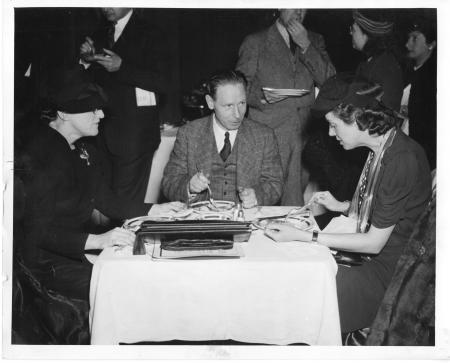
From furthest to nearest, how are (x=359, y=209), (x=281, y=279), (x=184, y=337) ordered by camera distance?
(x=359, y=209), (x=184, y=337), (x=281, y=279)

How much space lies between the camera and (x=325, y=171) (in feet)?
10.4

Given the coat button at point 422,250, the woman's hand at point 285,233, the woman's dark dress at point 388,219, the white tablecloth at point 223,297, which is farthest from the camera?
the coat button at point 422,250

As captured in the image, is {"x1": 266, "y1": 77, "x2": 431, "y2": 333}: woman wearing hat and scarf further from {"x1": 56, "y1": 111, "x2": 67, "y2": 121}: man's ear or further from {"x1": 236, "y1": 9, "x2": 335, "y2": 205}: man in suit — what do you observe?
{"x1": 56, "y1": 111, "x2": 67, "y2": 121}: man's ear

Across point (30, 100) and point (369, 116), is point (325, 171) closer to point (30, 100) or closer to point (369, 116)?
point (369, 116)

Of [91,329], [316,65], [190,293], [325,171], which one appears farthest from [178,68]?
[91,329]

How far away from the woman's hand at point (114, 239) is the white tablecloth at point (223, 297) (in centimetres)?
6

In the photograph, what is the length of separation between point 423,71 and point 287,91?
29.0 inches

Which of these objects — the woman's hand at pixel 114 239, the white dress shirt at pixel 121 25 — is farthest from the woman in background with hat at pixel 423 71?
the woman's hand at pixel 114 239

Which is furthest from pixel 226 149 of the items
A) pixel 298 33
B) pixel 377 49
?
pixel 377 49

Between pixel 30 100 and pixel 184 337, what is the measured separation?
147 cm

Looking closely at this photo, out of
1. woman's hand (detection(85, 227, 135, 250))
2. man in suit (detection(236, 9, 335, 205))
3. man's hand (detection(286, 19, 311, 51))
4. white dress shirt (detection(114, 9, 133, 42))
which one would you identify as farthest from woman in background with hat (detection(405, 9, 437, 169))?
woman's hand (detection(85, 227, 135, 250))

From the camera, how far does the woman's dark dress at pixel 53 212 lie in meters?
2.99

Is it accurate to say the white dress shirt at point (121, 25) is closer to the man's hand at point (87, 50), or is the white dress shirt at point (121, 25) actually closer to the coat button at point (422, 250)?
the man's hand at point (87, 50)

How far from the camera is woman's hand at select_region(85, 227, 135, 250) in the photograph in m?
2.66
